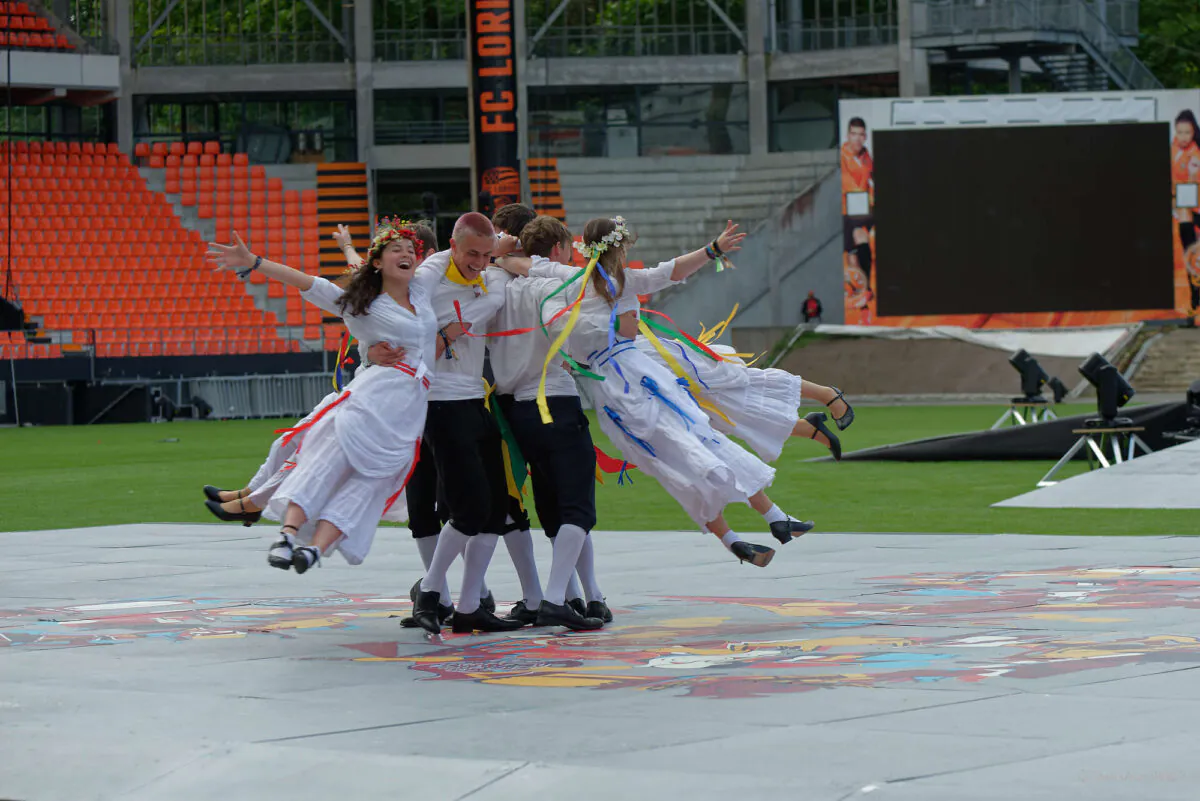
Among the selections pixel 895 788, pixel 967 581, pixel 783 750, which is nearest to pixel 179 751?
pixel 783 750

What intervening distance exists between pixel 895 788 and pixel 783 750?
0.55 meters

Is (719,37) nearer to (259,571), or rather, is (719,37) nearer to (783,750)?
(259,571)

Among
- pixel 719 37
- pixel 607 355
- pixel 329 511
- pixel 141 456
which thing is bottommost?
pixel 141 456

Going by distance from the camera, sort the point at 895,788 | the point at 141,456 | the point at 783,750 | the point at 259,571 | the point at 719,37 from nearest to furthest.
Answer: the point at 895,788, the point at 783,750, the point at 259,571, the point at 141,456, the point at 719,37

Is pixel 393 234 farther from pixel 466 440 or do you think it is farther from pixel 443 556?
pixel 443 556

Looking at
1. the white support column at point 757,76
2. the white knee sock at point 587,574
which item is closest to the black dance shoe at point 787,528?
the white knee sock at point 587,574

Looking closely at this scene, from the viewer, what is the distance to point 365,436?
7.41 meters

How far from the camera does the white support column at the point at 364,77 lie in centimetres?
4603

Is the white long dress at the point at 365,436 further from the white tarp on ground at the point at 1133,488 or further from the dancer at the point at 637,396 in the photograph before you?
the white tarp on ground at the point at 1133,488

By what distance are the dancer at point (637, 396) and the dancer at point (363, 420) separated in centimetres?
60

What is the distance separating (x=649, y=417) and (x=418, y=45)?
4024 cm

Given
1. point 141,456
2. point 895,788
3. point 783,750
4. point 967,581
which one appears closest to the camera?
point 895,788

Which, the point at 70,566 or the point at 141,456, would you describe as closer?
the point at 70,566

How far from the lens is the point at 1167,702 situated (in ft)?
18.0
